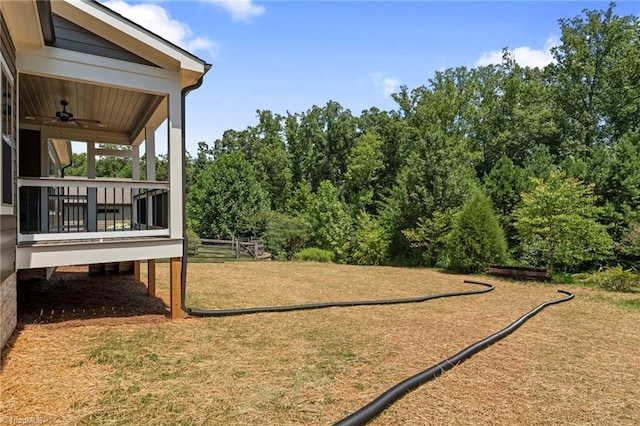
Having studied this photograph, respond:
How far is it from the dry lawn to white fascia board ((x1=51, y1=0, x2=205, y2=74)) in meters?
3.52

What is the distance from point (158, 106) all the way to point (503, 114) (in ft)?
88.2

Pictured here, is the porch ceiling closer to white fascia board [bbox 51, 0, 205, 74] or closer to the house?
the house

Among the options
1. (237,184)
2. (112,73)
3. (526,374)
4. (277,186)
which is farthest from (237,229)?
(526,374)

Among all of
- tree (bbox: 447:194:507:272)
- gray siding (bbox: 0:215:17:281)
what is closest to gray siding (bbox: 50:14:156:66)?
gray siding (bbox: 0:215:17:281)

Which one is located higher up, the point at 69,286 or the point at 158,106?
the point at 158,106

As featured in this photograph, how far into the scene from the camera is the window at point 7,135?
388 cm

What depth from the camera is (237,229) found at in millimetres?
26828

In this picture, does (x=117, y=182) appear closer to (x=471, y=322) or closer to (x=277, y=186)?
(x=471, y=322)

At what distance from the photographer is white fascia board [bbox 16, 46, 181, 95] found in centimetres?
465

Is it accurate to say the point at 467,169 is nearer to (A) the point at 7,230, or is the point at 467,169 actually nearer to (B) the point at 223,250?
(B) the point at 223,250

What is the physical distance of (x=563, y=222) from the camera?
409 inches

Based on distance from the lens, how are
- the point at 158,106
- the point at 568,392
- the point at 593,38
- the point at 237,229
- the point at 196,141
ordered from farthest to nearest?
1. the point at 196,141
2. the point at 237,229
3. the point at 593,38
4. the point at 158,106
5. the point at 568,392

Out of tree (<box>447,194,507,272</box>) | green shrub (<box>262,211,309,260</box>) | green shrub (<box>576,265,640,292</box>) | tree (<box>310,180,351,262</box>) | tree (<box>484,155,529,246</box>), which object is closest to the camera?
green shrub (<box>576,265,640,292</box>)


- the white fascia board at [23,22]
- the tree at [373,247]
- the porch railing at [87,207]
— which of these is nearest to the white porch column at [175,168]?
the porch railing at [87,207]
